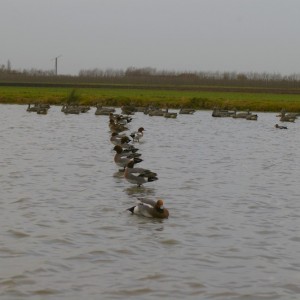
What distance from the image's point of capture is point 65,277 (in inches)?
372

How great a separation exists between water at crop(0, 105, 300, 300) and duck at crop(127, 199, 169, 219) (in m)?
0.19

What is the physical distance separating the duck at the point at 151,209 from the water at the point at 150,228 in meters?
0.19

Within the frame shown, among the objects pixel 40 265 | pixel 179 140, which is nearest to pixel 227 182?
pixel 40 265

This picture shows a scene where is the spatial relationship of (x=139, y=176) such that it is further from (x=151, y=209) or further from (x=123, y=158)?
(x=123, y=158)

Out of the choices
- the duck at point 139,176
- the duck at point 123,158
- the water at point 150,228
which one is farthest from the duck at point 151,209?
the duck at point 123,158

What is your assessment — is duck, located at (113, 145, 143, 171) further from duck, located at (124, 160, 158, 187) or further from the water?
duck, located at (124, 160, 158, 187)

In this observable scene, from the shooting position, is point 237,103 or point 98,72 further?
point 98,72

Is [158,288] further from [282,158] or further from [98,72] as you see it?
[98,72]

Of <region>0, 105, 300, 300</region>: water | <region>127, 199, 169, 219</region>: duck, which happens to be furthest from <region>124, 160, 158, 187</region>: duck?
<region>127, 199, 169, 219</region>: duck

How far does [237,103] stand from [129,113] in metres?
15.4

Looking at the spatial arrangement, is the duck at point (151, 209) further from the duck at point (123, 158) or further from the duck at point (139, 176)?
the duck at point (123, 158)

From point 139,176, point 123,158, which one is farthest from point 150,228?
point 123,158

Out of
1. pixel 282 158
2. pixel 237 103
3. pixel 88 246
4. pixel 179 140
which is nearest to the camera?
pixel 88 246

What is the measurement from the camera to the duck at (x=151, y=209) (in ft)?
43.2
